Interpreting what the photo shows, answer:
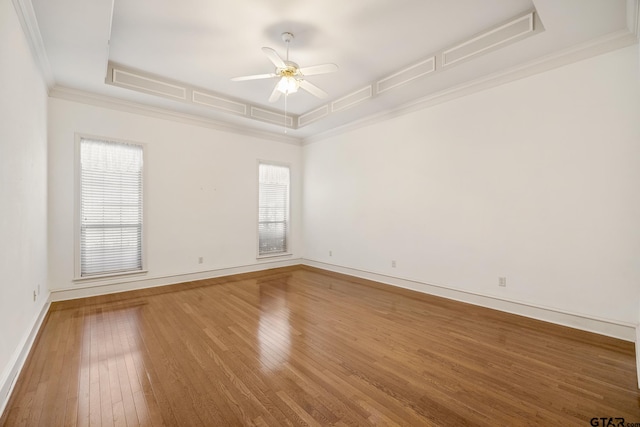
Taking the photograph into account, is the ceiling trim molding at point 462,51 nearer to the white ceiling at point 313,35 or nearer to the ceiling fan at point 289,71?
the white ceiling at point 313,35

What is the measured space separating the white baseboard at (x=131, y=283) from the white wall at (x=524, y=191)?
280cm

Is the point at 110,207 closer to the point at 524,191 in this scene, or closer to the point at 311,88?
the point at 311,88

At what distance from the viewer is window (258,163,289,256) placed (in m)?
6.28

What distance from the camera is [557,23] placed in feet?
8.86

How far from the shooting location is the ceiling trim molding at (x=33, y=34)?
7.67ft

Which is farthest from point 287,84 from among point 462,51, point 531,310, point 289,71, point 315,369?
point 531,310

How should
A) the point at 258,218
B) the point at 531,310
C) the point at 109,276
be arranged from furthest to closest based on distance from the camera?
the point at 258,218 → the point at 109,276 → the point at 531,310

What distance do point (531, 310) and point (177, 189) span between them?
18.4 ft

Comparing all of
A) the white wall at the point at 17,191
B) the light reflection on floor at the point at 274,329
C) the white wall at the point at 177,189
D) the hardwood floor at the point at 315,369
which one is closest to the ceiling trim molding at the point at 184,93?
the white wall at the point at 177,189

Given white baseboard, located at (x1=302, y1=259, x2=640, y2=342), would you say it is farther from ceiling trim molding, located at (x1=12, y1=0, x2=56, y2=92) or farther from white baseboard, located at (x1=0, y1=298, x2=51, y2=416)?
ceiling trim molding, located at (x1=12, y1=0, x2=56, y2=92)

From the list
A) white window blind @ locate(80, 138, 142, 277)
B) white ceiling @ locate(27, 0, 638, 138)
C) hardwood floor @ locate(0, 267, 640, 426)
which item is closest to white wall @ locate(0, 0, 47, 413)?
hardwood floor @ locate(0, 267, 640, 426)

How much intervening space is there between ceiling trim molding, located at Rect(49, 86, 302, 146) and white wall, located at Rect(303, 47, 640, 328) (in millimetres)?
2455

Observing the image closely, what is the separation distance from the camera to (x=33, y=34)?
8.92 feet

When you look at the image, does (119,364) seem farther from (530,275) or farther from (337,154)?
(337,154)
